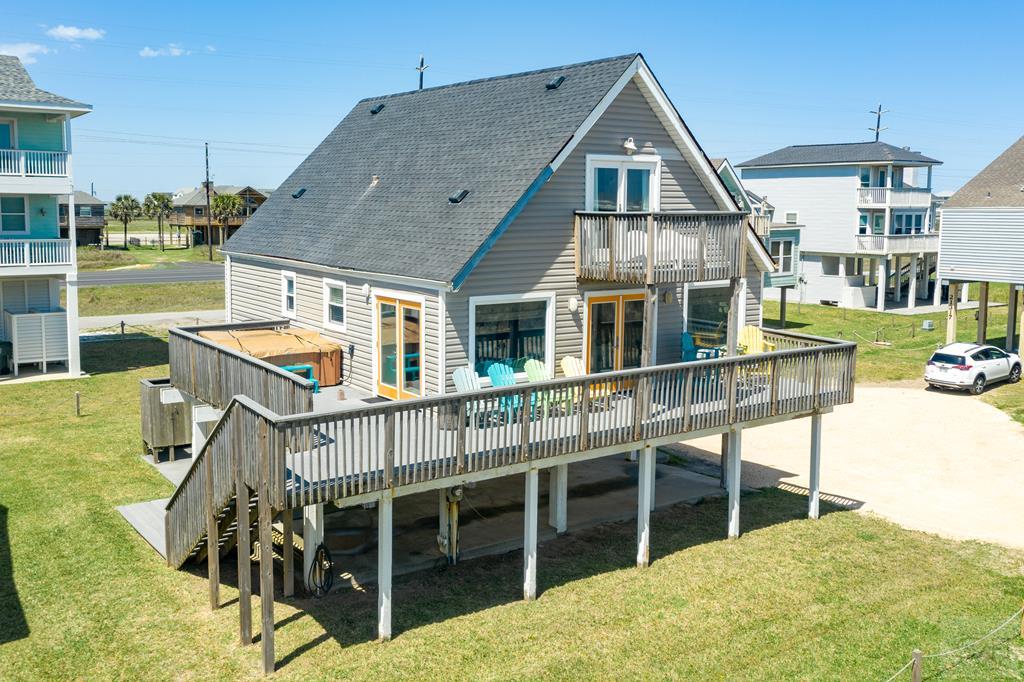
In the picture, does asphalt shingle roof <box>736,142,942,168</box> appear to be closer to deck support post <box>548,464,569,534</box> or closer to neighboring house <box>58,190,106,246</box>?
deck support post <box>548,464,569,534</box>

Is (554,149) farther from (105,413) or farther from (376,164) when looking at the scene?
(105,413)

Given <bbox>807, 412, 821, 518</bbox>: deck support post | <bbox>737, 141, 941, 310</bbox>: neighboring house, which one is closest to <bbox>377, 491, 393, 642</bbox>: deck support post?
<bbox>807, 412, 821, 518</bbox>: deck support post

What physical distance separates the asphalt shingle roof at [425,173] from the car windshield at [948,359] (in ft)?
61.6

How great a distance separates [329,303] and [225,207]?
63.6 metres

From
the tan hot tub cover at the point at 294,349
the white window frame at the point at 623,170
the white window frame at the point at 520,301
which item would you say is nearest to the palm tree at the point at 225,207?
the tan hot tub cover at the point at 294,349

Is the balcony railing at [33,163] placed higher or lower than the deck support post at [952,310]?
higher

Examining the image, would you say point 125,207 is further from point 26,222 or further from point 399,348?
point 399,348

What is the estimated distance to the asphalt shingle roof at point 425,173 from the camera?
17.8 meters

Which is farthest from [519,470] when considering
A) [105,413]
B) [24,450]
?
[105,413]

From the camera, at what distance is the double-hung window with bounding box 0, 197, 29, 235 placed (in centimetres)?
3058

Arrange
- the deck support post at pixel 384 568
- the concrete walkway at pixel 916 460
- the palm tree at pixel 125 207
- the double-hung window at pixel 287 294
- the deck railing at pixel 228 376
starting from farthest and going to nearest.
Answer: the palm tree at pixel 125 207 < the double-hung window at pixel 287 294 < the concrete walkway at pixel 916 460 < the deck railing at pixel 228 376 < the deck support post at pixel 384 568

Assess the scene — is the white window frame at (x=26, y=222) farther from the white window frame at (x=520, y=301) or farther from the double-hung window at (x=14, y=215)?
the white window frame at (x=520, y=301)

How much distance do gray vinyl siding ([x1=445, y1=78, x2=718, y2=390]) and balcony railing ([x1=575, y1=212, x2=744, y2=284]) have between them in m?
0.45

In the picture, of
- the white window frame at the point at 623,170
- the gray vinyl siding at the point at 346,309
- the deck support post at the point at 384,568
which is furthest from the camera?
the white window frame at the point at 623,170
